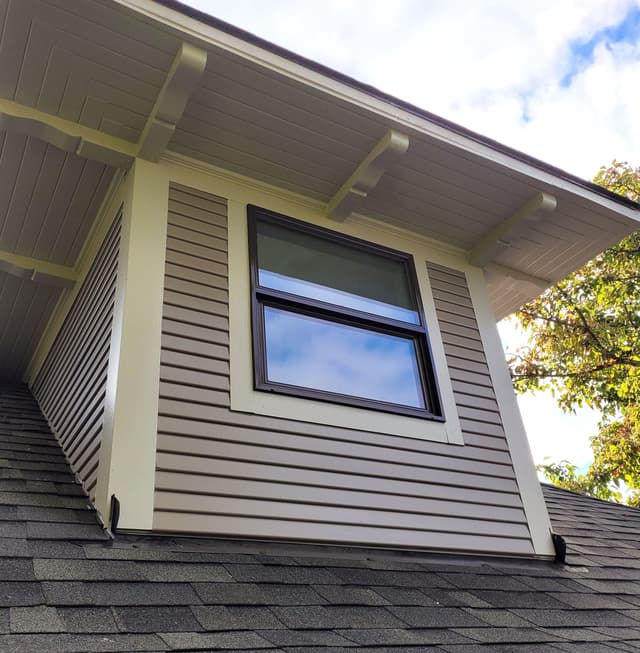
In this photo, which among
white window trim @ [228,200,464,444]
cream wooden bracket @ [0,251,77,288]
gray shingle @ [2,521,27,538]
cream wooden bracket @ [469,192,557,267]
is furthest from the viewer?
cream wooden bracket @ [0,251,77,288]

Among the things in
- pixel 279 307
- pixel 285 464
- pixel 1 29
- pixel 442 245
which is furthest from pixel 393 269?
pixel 1 29

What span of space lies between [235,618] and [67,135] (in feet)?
7.75

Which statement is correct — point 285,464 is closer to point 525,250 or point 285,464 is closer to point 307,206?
point 307,206

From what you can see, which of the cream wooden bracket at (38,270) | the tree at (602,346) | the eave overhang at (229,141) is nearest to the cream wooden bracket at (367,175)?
the eave overhang at (229,141)

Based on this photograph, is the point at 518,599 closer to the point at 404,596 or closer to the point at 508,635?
the point at 508,635

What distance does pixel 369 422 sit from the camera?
3154mm

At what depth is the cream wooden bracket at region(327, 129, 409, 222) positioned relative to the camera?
11.1 ft

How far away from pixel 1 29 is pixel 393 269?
233cm

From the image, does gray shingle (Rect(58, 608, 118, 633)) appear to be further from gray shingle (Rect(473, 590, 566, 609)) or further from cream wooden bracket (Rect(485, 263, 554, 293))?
cream wooden bracket (Rect(485, 263, 554, 293))

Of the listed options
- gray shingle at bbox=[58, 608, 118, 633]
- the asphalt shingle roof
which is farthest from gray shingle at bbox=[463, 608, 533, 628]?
gray shingle at bbox=[58, 608, 118, 633]

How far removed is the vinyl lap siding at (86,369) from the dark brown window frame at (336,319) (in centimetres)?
69

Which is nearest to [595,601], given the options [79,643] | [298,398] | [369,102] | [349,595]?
[349,595]

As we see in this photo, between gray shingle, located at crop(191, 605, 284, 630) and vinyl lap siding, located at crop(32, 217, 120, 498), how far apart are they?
1.02 metres

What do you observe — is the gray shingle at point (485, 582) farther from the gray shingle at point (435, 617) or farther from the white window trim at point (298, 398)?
the white window trim at point (298, 398)
